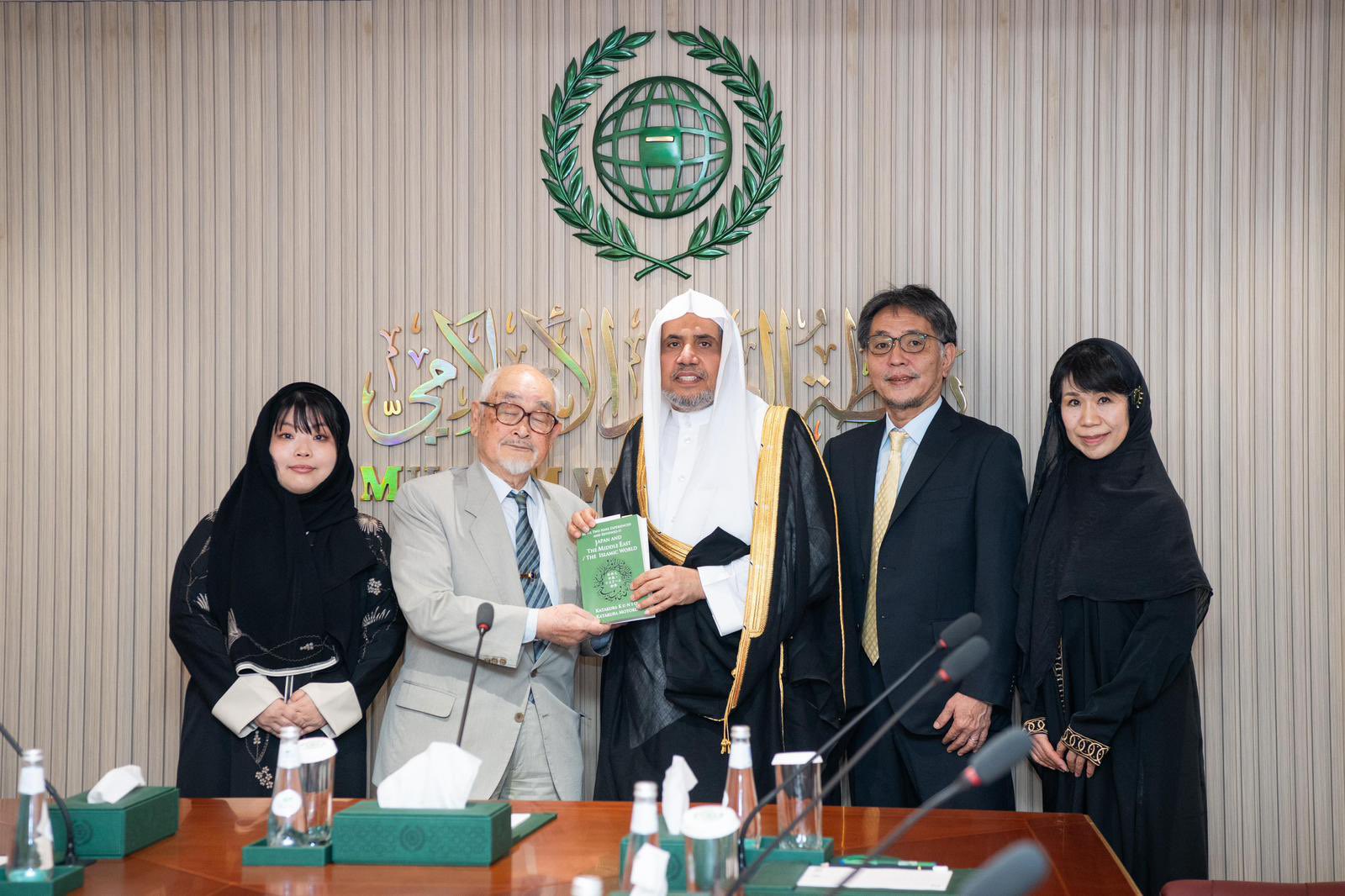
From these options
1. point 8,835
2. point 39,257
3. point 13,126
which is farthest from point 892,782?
point 13,126

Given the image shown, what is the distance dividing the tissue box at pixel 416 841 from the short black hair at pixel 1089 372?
209 centimetres

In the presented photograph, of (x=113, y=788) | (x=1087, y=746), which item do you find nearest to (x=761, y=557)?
(x=1087, y=746)

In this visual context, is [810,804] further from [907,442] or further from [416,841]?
[907,442]

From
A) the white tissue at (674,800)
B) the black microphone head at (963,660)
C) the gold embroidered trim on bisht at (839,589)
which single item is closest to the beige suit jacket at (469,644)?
the gold embroidered trim on bisht at (839,589)

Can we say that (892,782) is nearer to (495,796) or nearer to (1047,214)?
(495,796)

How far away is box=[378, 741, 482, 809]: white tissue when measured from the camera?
2.14 metres

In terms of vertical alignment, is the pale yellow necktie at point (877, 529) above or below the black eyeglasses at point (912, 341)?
below

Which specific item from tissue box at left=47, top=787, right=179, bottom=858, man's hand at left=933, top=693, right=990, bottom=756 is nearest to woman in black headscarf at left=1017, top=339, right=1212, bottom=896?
man's hand at left=933, top=693, right=990, bottom=756

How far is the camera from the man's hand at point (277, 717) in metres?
3.24

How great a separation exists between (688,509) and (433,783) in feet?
4.70

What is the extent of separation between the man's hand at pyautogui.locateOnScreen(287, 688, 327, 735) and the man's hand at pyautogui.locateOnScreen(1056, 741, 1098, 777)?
206cm

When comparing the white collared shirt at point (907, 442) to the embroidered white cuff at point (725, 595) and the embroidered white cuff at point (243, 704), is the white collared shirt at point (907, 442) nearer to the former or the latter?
the embroidered white cuff at point (725, 595)

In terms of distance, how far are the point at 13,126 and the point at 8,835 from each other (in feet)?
9.55

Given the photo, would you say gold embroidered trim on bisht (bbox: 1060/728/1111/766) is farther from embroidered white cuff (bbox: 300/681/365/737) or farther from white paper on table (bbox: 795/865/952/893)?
embroidered white cuff (bbox: 300/681/365/737)
